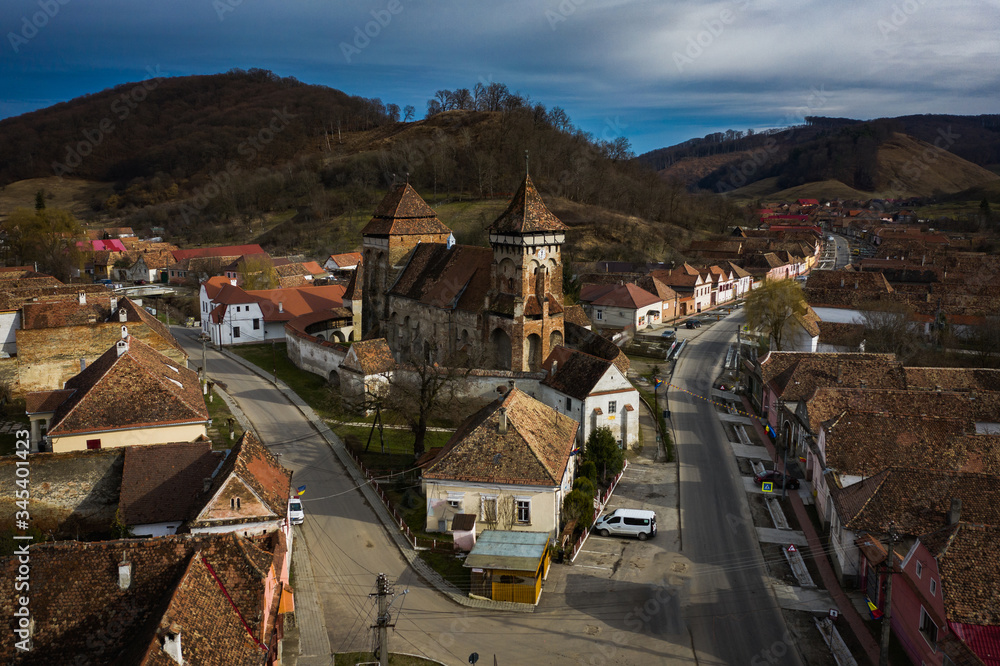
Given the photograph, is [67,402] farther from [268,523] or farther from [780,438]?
[780,438]

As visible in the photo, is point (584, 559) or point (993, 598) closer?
point (993, 598)

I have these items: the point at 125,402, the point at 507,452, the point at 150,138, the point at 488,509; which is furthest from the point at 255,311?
the point at 150,138

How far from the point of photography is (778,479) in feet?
129

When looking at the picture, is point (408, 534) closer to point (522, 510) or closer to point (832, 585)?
point (522, 510)

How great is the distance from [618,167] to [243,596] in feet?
457

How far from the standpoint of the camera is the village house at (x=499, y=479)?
3161 cm

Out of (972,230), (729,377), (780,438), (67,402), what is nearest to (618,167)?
(972,230)

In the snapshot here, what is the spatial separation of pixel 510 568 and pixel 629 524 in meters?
7.95

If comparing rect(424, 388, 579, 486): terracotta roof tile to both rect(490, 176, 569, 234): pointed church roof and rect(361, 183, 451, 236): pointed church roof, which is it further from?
rect(361, 183, 451, 236): pointed church roof

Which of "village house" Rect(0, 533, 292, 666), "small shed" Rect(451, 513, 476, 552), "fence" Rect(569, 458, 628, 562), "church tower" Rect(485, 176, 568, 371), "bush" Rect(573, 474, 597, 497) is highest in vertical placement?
"church tower" Rect(485, 176, 568, 371)

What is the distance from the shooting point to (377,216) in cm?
6147

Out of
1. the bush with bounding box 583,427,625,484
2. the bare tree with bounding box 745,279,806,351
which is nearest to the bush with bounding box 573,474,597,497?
the bush with bounding box 583,427,625,484

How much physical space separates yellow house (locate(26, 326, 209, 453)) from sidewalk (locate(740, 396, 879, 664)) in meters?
28.6

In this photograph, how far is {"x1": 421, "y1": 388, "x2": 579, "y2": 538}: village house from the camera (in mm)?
31609
